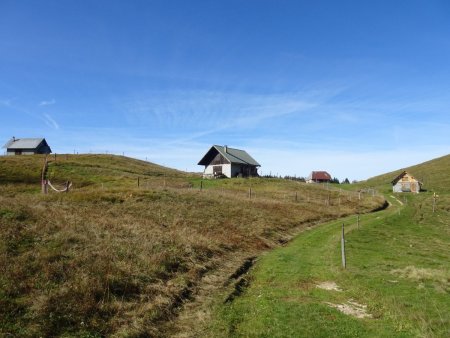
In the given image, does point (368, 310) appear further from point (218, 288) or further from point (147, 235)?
point (147, 235)

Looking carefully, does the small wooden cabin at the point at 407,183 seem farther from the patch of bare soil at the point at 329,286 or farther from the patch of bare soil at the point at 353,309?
the patch of bare soil at the point at 353,309

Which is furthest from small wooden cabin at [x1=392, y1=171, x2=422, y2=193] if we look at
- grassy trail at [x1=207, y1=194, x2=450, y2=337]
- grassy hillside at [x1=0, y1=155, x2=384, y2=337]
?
grassy hillside at [x1=0, y1=155, x2=384, y2=337]

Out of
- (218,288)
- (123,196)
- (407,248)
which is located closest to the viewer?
(218,288)

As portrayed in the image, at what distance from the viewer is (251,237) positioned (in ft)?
103

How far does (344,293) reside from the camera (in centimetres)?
1727

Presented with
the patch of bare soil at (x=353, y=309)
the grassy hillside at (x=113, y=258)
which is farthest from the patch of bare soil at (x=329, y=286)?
the grassy hillside at (x=113, y=258)

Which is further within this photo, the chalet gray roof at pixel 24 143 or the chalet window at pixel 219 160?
the chalet gray roof at pixel 24 143

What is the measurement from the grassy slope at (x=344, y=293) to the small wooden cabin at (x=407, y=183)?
283 ft

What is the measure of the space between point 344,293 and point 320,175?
137 m

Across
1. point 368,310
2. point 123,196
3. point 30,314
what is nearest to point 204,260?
point 368,310

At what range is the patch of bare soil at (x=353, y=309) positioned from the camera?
14.4m

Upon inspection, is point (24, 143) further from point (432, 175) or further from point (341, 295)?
point (432, 175)

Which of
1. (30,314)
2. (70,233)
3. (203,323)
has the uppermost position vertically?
(70,233)

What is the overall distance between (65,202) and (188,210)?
33.0 feet
